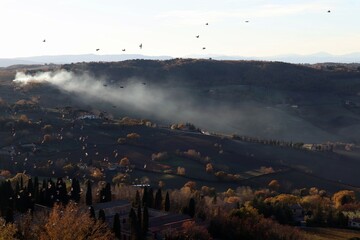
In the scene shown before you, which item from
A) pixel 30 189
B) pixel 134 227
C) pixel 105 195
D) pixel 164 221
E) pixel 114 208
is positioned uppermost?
pixel 30 189

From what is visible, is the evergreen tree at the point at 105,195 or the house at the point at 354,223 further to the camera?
the house at the point at 354,223

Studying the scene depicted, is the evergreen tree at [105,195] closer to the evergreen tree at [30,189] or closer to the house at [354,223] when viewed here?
the evergreen tree at [30,189]

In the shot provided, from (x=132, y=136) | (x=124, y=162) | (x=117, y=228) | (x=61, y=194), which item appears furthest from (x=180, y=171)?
(x=117, y=228)

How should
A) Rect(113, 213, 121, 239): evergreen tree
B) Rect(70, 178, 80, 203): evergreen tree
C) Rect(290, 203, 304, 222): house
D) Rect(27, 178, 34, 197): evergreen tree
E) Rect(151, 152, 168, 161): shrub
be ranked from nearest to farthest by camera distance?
Rect(113, 213, 121, 239): evergreen tree
Rect(27, 178, 34, 197): evergreen tree
Rect(70, 178, 80, 203): evergreen tree
Rect(290, 203, 304, 222): house
Rect(151, 152, 168, 161): shrub

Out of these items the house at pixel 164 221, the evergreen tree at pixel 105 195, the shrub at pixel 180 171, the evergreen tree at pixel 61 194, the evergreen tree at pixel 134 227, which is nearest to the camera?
the evergreen tree at pixel 134 227

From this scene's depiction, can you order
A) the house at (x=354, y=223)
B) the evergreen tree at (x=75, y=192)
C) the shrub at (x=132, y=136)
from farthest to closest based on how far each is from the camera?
the shrub at (x=132, y=136) → the house at (x=354, y=223) → the evergreen tree at (x=75, y=192)

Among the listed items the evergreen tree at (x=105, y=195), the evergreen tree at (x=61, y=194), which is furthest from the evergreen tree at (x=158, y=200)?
the evergreen tree at (x=61, y=194)

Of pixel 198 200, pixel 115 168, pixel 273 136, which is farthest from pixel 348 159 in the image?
pixel 198 200

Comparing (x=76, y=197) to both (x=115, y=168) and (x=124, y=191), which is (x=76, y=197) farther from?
(x=115, y=168)

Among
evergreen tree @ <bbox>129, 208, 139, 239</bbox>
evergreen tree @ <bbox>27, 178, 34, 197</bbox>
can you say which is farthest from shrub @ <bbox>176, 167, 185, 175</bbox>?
evergreen tree @ <bbox>129, 208, 139, 239</bbox>

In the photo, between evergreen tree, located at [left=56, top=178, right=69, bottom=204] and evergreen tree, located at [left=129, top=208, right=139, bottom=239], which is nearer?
evergreen tree, located at [left=129, top=208, right=139, bottom=239]

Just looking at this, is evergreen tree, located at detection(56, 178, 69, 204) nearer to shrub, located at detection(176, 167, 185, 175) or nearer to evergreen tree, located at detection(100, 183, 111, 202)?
evergreen tree, located at detection(100, 183, 111, 202)

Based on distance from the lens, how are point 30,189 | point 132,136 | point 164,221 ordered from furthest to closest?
point 132,136, point 30,189, point 164,221

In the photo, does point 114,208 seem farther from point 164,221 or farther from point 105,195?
point 164,221
